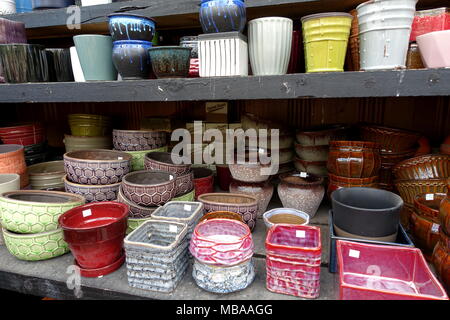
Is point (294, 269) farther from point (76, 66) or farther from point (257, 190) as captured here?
point (76, 66)

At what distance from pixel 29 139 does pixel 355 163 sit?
1.86 m

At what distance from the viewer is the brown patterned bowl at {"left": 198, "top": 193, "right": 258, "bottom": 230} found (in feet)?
4.12

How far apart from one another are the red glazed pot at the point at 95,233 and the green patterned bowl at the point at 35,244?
0.11m

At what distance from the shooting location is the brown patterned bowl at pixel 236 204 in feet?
4.12

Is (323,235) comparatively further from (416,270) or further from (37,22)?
(37,22)

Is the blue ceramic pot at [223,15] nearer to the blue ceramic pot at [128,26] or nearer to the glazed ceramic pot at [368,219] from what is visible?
the blue ceramic pot at [128,26]

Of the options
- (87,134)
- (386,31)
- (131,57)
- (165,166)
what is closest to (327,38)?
(386,31)

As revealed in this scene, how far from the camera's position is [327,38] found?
40.2 inches

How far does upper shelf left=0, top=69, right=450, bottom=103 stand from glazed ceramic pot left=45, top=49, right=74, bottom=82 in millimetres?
153

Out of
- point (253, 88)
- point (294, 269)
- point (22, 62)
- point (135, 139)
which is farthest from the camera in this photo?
point (135, 139)

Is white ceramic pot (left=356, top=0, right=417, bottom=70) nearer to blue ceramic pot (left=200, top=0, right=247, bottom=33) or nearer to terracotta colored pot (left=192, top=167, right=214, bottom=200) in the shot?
blue ceramic pot (left=200, top=0, right=247, bottom=33)

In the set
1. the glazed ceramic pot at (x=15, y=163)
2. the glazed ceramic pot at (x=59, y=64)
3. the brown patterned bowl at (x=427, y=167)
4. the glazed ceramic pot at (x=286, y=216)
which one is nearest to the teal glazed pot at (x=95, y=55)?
the glazed ceramic pot at (x=59, y=64)

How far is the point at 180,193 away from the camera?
4.63 feet
